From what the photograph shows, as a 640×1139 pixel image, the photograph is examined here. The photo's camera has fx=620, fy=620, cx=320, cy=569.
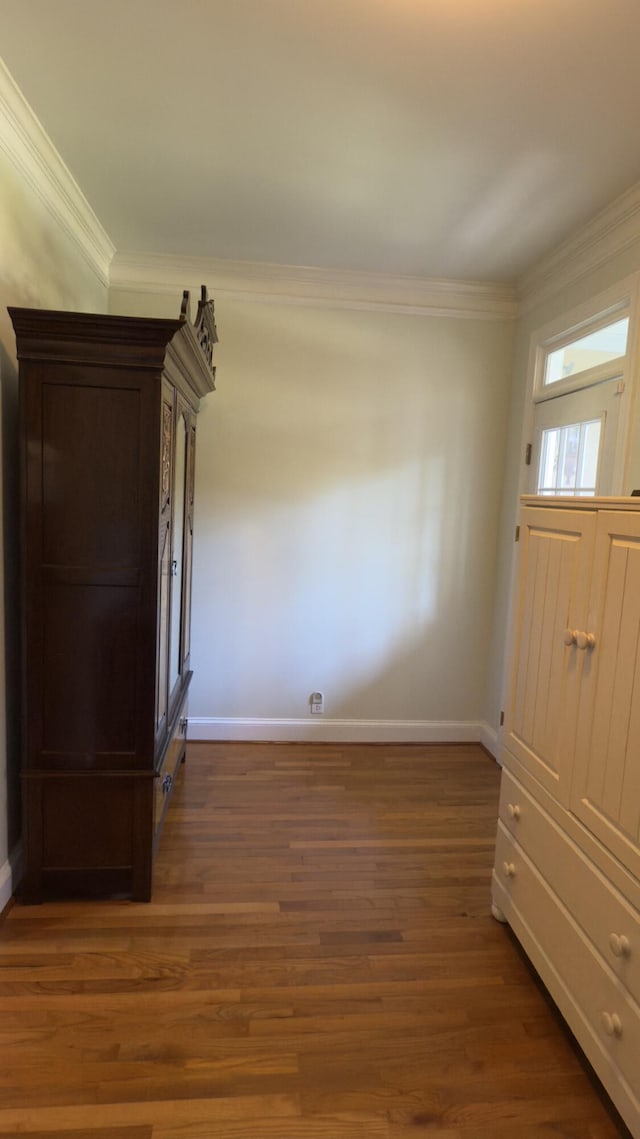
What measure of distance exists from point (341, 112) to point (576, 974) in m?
2.56

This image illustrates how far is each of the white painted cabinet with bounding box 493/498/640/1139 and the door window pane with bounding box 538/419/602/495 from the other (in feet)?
2.59

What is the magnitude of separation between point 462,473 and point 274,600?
50.7 inches

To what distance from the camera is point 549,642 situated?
186 cm

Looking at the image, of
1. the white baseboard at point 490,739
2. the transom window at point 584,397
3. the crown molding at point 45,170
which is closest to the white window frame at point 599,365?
the transom window at point 584,397

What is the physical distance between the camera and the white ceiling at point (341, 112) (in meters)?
1.54

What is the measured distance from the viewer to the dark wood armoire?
1930 millimetres

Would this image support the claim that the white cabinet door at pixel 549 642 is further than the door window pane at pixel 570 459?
No

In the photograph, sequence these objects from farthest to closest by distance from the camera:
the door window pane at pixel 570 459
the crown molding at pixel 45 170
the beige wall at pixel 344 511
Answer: the beige wall at pixel 344 511 < the door window pane at pixel 570 459 < the crown molding at pixel 45 170

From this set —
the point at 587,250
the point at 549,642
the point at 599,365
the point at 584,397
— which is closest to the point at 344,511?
the point at 584,397

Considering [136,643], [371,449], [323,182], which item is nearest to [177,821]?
[136,643]

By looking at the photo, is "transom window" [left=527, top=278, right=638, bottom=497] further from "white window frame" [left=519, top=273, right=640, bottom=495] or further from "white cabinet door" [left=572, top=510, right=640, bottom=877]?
"white cabinet door" [left=572, top=510, right=640, bottom=877]

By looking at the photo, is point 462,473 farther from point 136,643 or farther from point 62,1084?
point 62,1084

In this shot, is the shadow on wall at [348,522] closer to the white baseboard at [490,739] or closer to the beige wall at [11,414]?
the white baseboard at [490,739]

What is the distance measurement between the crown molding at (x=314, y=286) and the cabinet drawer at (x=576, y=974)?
8.68ft
